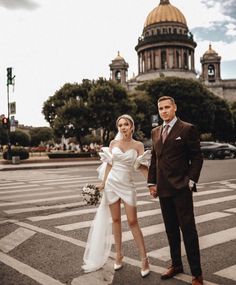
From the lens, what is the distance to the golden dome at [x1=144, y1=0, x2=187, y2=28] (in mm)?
97125

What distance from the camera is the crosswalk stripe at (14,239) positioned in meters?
6.25

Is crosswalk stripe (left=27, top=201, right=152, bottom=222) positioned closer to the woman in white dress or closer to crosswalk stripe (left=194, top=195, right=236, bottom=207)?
crosswalk stripe (left=194, top=195, right=236, bottom=207)

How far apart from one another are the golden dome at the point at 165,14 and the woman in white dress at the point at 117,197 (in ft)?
313

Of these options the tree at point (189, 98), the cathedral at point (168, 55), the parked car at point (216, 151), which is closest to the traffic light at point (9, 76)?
the parked car at point (216, 151)

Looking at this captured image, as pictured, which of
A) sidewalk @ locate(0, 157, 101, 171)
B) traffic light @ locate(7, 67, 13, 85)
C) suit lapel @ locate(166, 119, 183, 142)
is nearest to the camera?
suit lapel @ locate(166, 119, 183, 142)

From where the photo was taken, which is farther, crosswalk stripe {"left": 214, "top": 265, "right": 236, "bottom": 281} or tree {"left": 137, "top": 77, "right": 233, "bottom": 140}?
tree {"left": 137, "top": 77, "right": 233, "bottom": 140}

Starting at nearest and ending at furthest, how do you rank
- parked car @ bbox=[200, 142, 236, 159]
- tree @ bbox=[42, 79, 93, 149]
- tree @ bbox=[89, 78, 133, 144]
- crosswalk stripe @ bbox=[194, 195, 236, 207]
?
crosswalk stripe @ bbox=[194, 195, 236, 207], parked car @ bbox=[200, 142, 236, 159], tree @ bbox=[42, 79, 93, 149], tree @ bbox=[89, 78, 133, 144]

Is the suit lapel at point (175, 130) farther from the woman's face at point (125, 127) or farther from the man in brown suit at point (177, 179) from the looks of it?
the woman's face at point (125, 127)

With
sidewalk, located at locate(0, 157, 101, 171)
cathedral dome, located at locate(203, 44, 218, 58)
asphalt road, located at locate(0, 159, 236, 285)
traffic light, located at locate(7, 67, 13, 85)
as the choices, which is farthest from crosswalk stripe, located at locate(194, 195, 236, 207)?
cathedral dome, located at locate(203, 44, 218, 58)

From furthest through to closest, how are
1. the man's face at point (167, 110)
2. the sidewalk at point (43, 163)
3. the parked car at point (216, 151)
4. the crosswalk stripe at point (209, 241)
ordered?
the parked car at point (216, 151)
the sidewalk at point (43, 163)
the crosswalk stripe at point (209, 241)
the man's face at point (167, 110)

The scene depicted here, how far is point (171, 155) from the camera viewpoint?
4777 mm

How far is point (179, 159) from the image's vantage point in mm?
4750

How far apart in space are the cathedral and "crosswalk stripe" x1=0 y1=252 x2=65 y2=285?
295 ft

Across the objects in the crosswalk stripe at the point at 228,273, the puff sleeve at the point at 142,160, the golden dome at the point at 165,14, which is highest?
the golden dome at the point at 165,14
